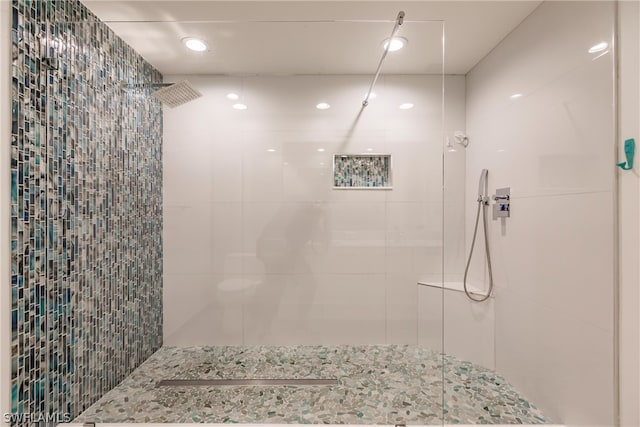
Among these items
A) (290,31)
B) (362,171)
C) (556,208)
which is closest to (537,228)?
(556,208)

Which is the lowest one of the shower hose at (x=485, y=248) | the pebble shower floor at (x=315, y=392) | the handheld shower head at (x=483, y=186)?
the pebble shower floor at (x=315, y=392)

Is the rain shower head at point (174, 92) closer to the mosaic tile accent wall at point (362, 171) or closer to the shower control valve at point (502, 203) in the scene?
the mosaic tile accent wall at point (362, 171)

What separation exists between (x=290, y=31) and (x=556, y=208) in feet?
5.29

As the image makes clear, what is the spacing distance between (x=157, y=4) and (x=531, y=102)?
203 centimetres

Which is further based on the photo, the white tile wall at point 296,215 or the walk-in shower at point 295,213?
the white tile wall at point 296,215

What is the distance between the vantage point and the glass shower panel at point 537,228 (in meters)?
1.21

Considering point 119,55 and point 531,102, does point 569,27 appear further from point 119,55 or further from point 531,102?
point 119,55

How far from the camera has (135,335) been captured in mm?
1586

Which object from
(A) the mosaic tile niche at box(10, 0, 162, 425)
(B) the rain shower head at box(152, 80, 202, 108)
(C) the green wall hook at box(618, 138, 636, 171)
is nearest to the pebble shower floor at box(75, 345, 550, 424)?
(A) the mosaic tile niche at box(10, 0, 162, 425)

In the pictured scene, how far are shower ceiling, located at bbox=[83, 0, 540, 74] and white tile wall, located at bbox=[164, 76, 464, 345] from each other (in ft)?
0.28

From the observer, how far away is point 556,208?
139 cm

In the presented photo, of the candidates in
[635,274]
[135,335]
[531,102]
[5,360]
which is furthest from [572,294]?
[5,360]

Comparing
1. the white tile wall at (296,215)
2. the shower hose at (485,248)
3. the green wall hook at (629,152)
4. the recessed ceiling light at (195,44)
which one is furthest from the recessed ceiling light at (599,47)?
the recessed ceiling light at (195,44)

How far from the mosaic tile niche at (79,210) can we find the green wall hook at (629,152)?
2109 mm
